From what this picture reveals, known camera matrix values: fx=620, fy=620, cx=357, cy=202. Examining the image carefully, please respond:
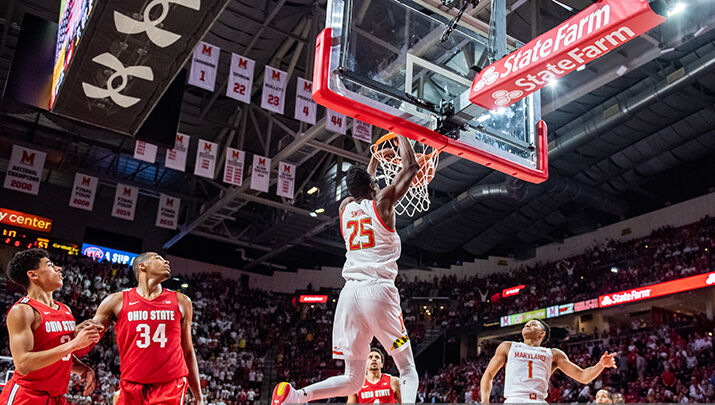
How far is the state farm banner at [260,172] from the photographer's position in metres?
16.1

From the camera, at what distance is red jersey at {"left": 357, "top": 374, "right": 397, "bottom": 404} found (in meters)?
6.93

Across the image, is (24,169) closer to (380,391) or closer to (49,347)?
(380,391)

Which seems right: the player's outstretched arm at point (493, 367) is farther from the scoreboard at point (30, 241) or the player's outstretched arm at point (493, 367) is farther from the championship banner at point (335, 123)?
the scoreboard at point (30, 241)

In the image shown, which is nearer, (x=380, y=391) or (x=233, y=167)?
(x=380, y=391)

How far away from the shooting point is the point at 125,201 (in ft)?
64.4

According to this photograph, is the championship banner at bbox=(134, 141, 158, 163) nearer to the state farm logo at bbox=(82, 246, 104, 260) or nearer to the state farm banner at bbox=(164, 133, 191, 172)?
the state farm banner at bbox=(164, 133, 191, 172)

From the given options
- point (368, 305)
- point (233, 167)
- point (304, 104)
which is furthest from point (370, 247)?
point (233, 167)

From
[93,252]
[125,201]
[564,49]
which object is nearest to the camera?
[564,49]

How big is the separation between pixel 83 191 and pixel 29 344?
52.3 feet

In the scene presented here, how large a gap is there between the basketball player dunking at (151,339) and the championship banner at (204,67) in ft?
29.5

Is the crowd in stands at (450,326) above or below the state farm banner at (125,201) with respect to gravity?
below

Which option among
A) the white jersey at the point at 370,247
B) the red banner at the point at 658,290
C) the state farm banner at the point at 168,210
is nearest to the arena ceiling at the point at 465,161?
the state farm banner at the point at 168,210

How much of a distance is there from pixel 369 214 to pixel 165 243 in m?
23.8

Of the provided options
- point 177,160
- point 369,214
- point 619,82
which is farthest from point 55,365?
point 619,82
